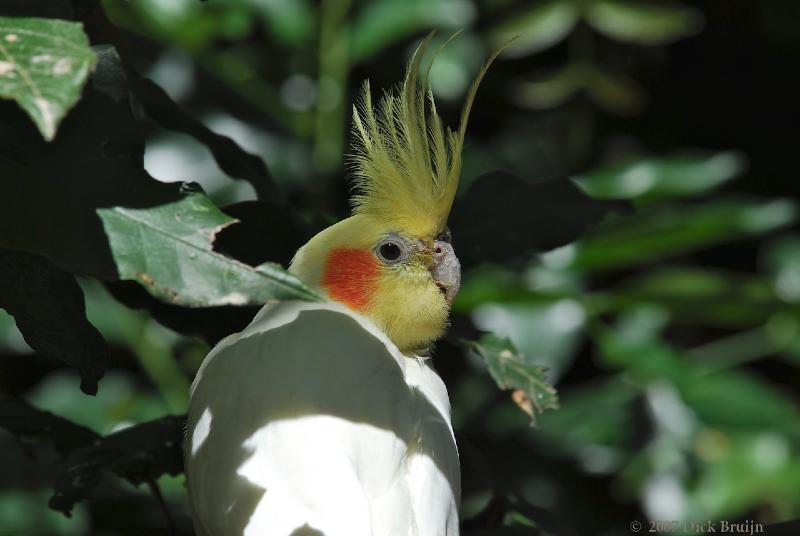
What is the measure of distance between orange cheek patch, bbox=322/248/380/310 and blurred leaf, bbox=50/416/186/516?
0.92 feet

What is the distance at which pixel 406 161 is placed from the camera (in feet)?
4.56

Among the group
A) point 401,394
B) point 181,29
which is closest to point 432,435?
point 401,394

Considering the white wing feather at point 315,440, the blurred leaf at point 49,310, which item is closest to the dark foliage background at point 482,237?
the blurred leaf at point 49,310

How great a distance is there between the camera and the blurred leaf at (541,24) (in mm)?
2537

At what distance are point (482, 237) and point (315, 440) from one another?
0.43m

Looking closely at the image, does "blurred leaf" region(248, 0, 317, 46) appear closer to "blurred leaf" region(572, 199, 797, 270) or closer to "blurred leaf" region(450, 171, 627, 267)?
"blurred leaf" region(572, 199, 797, 270)

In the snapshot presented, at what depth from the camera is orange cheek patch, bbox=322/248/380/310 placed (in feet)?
4.72

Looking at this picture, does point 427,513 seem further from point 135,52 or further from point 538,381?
point 135,52

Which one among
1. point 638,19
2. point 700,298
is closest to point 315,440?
point 700,298

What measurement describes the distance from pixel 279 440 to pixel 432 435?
20 centimetres

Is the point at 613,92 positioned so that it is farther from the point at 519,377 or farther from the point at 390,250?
the point at 519,377

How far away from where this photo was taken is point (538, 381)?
4.14 ft

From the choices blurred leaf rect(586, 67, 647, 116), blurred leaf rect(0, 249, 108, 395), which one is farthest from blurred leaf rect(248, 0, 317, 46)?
blurred leaf rect(0, 249, 108, 395)

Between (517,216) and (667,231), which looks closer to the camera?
(517,216)
